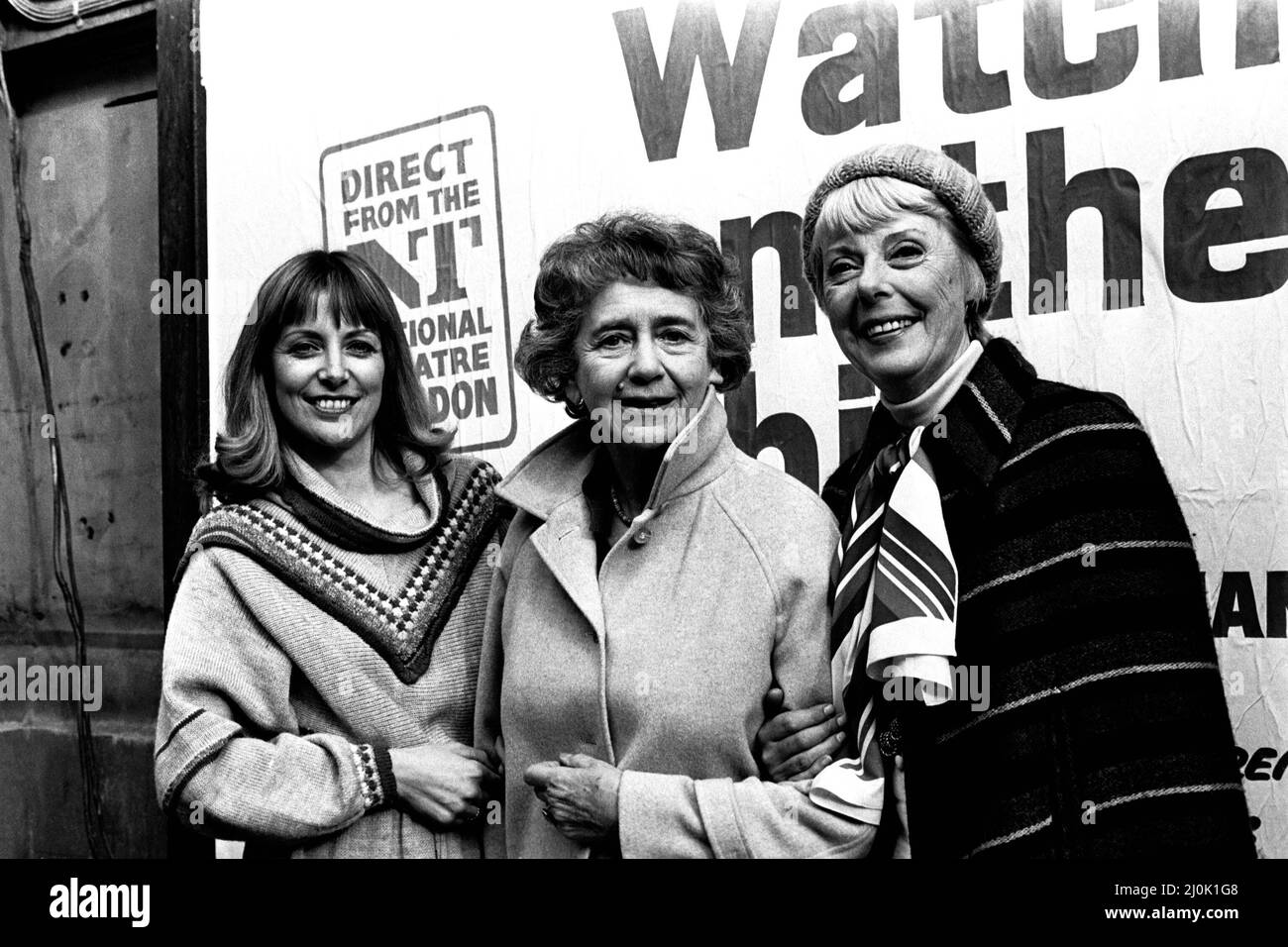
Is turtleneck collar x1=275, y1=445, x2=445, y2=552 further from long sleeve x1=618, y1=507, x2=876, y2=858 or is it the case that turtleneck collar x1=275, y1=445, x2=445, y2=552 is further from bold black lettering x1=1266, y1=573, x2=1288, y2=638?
bold black lettering x1=1266, y1=573, x2=1288, y2=638

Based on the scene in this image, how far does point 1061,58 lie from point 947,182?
0.65m

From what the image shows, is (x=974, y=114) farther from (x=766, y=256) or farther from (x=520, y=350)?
(x=520, y=350)

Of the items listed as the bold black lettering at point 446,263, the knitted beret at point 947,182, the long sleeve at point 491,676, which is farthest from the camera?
the bold black lettering at point 446,263

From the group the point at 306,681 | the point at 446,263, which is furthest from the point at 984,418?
the point at 446,263

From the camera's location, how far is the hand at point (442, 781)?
198cm

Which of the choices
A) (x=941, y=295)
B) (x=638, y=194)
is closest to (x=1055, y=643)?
(x=941, y=295)

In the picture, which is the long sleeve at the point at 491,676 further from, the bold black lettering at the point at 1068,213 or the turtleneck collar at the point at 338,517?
the bold black lettering at the point at 1068,213

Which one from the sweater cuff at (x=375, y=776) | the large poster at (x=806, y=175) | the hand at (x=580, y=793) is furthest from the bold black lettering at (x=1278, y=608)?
the sweater cuff at (x=375, y=776)

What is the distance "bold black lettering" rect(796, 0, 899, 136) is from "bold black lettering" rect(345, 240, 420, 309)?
37.4 inches

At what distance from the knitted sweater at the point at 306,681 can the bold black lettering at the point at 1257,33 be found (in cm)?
150

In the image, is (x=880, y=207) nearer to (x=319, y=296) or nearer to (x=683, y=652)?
(x=683, y=652)

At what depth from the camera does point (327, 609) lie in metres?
2.00

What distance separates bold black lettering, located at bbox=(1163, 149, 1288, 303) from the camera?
2182 millimetres
